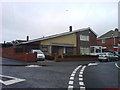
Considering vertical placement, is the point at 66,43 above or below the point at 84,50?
above

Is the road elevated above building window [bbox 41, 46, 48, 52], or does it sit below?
below

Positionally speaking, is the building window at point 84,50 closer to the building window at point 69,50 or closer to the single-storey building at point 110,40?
the building window at point 69,50

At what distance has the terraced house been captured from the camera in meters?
31.9

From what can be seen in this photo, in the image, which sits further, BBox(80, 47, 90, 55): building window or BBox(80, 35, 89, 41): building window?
BBox(80, 35, 89, 41): building window

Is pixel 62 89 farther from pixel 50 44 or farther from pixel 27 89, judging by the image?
pixel 50 44

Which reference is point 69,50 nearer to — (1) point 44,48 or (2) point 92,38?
(1) point 44,48

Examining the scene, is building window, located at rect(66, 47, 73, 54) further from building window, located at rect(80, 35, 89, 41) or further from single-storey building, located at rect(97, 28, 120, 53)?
single-storey building, located at rect(97, 28, 120, 53)

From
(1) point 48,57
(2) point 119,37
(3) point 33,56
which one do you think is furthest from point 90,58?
(2) point 119,37

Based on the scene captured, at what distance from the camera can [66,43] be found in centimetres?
3603

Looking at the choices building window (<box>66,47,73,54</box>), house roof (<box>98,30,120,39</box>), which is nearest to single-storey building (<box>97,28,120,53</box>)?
house roof (<box>98,30,120,39</box>)

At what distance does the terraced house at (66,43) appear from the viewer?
105 feet

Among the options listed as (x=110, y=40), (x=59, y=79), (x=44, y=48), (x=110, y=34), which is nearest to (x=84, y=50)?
(x=44, y=48)

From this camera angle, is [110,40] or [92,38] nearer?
[92,38]

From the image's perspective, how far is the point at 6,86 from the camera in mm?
7379
